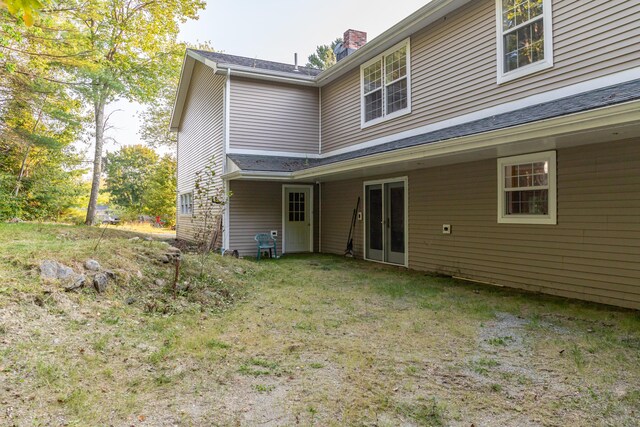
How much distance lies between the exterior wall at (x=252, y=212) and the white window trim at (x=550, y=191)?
6030 millimetres

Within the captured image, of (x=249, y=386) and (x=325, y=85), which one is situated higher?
(x=325, y=85)

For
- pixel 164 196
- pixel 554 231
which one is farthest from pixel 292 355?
pixel 164 196

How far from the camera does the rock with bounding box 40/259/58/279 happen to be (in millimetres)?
Result: 4305

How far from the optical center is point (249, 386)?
274cm

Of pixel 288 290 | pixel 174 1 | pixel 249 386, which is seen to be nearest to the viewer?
pixel 249 386

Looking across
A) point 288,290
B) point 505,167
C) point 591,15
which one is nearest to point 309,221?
point 288,290

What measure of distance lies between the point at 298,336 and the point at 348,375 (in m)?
1.02

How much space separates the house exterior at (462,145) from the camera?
487 cm

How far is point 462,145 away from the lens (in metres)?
5.31

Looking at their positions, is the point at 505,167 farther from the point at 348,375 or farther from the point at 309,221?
the point at 309,221

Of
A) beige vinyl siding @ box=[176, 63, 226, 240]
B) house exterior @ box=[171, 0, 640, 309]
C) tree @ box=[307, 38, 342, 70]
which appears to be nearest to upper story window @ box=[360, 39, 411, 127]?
house exterior @ box=[171, 0, 640, 309]

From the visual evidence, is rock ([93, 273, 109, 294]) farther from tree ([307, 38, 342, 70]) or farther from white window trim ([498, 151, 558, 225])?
tree ([307, 38, 342, 70])

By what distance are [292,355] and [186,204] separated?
12.1 meters

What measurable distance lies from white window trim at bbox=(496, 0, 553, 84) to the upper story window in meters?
2.11
